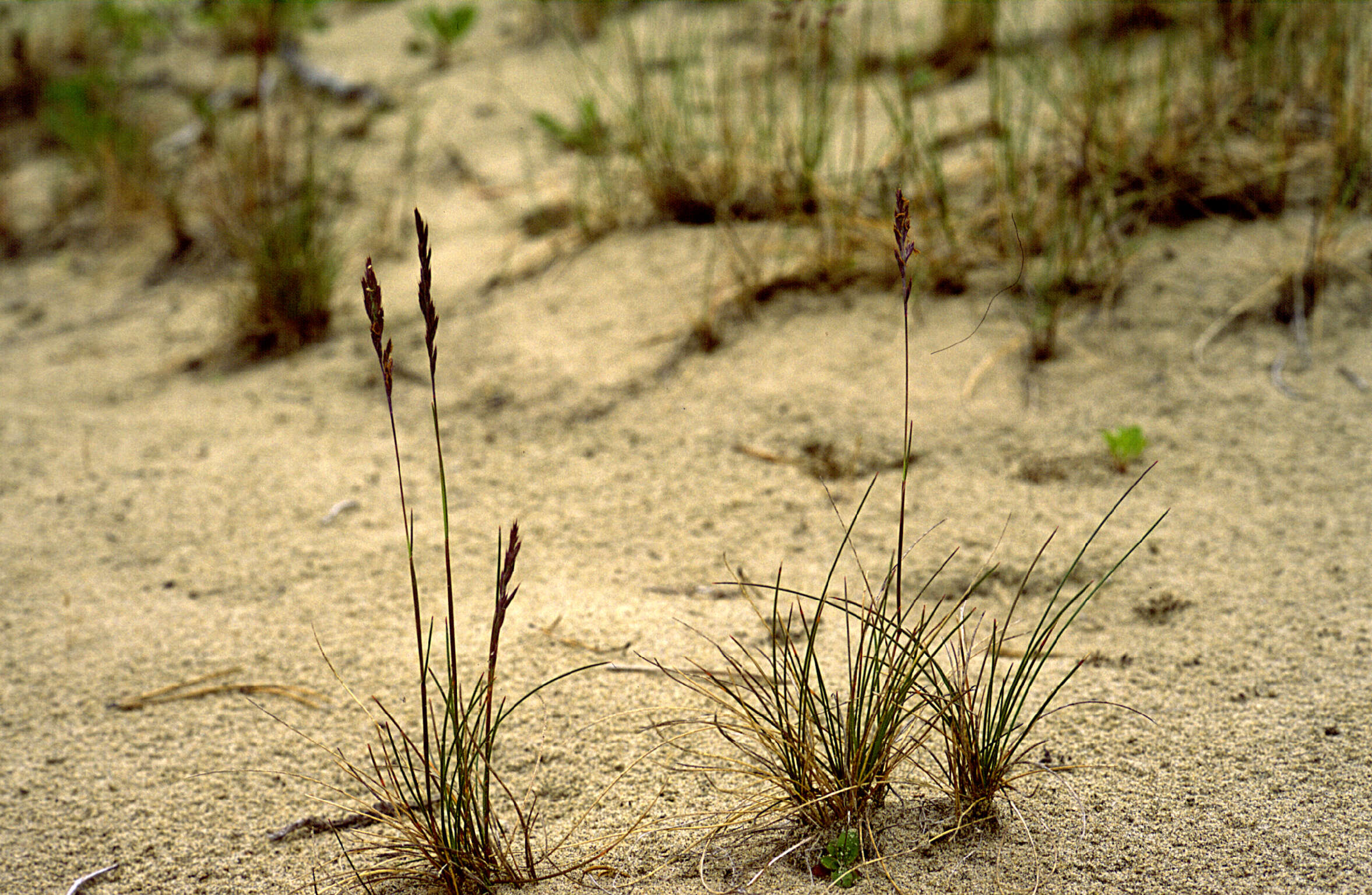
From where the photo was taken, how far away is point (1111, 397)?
7.95ft

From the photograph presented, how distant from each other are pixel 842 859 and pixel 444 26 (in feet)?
13.1

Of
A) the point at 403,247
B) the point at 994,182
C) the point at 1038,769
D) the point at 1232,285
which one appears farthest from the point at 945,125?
the point at 1038,769

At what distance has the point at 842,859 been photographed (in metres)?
1.32

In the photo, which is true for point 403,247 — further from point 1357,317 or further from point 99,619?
point 1357,317

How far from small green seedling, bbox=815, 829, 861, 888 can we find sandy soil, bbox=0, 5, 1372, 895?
0.04 m

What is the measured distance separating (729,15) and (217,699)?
3492 millimetres

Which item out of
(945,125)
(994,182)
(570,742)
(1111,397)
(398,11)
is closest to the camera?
(570,742)

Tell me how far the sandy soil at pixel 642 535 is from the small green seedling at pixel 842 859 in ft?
0.13

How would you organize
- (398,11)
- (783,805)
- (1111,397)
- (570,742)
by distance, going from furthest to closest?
1. (398,11)
2. (1111,397)
3. (570,742)
4. (783,805)

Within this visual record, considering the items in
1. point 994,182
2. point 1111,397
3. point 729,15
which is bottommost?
point 1111,397

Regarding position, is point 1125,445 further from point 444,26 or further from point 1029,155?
point 444,26

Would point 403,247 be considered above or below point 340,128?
below

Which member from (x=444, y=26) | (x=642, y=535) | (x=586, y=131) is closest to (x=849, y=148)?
(x=586, y=131)

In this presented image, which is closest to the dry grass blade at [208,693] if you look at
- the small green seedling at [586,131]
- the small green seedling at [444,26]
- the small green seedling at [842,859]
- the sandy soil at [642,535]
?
the sandy soil at [642,535]
